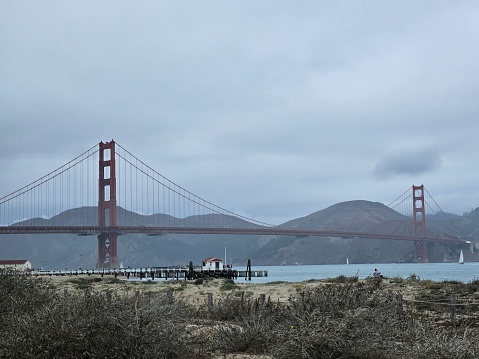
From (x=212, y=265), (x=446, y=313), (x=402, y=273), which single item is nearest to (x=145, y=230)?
(x=212, y=265)

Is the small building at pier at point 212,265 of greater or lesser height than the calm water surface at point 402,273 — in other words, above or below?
above

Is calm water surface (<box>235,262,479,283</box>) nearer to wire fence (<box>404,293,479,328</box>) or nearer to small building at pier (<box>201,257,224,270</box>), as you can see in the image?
small building at pier (<box>201,257,224,270</box>)

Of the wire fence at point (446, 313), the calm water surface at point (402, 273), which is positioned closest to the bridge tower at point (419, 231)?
the calm water surface at point (402, 273)

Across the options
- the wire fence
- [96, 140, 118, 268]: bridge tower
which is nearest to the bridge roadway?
[96, 140, 118, 268]: bridge tower

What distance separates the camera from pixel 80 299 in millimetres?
10141

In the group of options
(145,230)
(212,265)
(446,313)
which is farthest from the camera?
(145,230)

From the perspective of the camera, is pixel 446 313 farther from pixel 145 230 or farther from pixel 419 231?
pixel 419 231

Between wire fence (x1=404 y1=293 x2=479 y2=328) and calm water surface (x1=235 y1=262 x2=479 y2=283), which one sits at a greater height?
wire fence (x1=404 y1=293 x2=479 y2=328)

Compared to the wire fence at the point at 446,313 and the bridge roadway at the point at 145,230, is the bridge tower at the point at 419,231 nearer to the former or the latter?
the bridge roadway at the point at 145,230

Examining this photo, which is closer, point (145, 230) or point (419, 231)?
A: point (145, 230)

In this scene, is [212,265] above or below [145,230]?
below

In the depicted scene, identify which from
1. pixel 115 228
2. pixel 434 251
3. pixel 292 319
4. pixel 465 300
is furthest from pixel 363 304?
pixel 434 251

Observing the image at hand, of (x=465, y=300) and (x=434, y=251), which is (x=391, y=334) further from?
(x=434, y=251)

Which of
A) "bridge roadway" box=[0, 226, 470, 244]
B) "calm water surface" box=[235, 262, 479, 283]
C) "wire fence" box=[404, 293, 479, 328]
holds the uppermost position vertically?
"bridge roadway" box=[0, 226, 470, 244]
